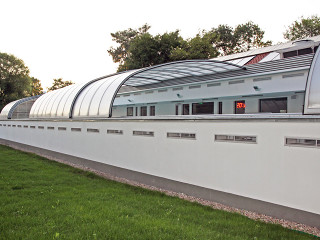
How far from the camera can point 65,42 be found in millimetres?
27062

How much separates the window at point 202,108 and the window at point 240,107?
4.64 ft

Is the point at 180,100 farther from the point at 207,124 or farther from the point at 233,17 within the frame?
the point at 233,17

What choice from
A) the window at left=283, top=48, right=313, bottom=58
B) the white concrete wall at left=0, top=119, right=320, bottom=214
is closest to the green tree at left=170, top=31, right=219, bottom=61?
the window at left=283, top=48, right=313, bottom=58

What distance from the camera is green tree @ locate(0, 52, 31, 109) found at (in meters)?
53.2

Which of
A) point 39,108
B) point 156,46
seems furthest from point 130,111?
point 156,46

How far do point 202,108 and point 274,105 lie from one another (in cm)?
407

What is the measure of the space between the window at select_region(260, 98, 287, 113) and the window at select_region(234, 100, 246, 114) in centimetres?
92

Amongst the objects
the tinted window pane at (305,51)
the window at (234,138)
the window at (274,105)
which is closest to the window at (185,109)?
the window at (274,105)

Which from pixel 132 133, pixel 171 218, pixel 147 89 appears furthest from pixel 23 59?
pixel 171 218

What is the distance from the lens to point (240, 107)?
45.4 feet

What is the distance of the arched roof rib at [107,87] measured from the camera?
39.8 feet

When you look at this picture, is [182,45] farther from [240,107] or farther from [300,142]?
[300,142]

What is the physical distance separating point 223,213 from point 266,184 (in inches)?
43.9

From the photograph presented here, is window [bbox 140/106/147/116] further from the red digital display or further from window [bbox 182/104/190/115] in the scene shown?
the red digital display
